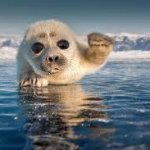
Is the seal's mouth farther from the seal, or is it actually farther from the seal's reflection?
the seal's reflection

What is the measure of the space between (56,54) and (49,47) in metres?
0.47

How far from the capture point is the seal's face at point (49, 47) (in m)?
8.79

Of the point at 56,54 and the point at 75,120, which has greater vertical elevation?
the point at 56,54

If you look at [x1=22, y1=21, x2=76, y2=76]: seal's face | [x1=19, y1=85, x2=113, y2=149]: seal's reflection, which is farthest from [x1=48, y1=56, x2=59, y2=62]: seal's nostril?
[x1=19, y1=85, x2=113, y2=149]: seal's reflection

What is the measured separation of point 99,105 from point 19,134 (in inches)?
93.9

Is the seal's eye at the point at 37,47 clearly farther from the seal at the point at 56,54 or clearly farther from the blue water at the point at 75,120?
the blue water at the point at 75,120

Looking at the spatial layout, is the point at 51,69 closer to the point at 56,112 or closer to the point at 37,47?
the point at 37,47

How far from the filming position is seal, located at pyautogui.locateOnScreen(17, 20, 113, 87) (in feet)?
29.5

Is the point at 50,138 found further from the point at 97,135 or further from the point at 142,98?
the point at 142,98

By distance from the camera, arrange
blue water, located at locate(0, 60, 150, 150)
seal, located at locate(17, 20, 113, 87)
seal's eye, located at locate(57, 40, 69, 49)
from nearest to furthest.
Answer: blue water, located at locate(0, 60, 150, 150), seal, located at locate(17, 20, 113, 87), seal's eye, located at locate(57, 40, 69, 49)

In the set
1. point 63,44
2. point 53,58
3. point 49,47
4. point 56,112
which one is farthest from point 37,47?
point 56,112

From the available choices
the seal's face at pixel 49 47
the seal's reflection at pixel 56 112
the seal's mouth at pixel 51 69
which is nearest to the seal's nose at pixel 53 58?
the seal's face at pixel 49 47

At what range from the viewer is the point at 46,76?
977cm

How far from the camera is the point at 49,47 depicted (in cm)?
→ 905
